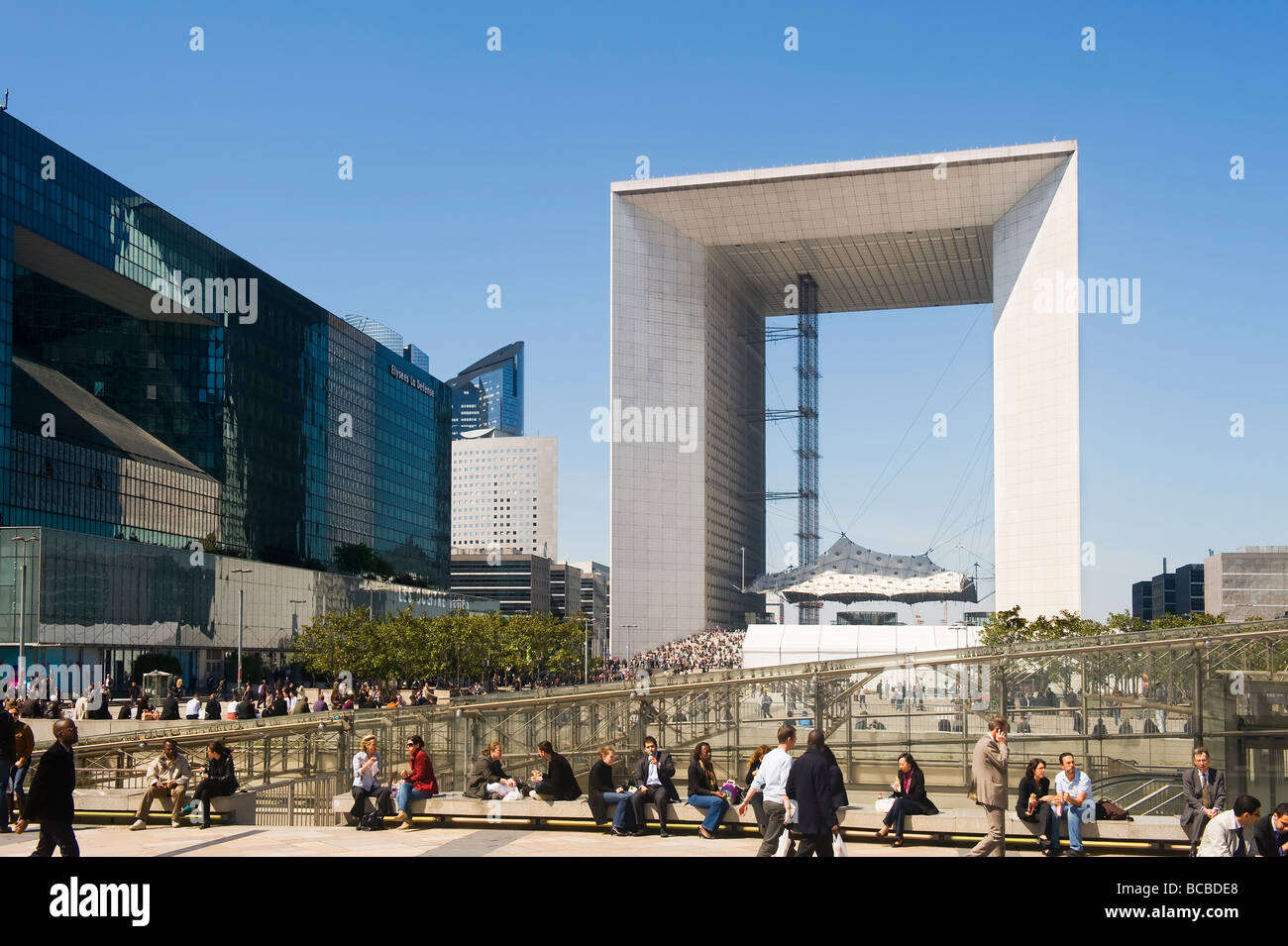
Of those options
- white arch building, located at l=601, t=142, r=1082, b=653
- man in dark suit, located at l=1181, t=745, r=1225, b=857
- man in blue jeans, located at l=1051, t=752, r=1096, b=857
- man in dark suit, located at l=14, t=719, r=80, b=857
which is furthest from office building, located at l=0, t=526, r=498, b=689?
man in dark suit, located at l=1181, t=745, r=1225, b=857

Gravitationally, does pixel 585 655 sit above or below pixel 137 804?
below

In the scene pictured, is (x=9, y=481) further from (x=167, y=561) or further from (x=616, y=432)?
(x=616, y=432)

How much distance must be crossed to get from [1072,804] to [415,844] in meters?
7.98

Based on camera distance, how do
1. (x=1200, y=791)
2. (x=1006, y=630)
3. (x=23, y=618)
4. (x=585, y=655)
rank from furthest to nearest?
(x=585, y=655) < (x=1006, y=630) < (x=23, y=618) < (x=1200, y=791)

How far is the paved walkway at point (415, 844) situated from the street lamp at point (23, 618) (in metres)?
50.5

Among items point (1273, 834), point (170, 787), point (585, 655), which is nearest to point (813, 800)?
point (1273, 834)

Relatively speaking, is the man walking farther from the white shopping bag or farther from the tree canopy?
the tree canopy

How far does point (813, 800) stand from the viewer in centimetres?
1323

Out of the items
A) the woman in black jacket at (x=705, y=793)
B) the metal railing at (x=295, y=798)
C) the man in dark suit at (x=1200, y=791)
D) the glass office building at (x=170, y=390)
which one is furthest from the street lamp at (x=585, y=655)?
the man in dark suit at (x=1200, y=791)

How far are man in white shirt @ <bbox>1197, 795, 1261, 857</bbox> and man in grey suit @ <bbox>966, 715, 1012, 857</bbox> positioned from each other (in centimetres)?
254

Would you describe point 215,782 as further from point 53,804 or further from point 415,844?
point 53,804
